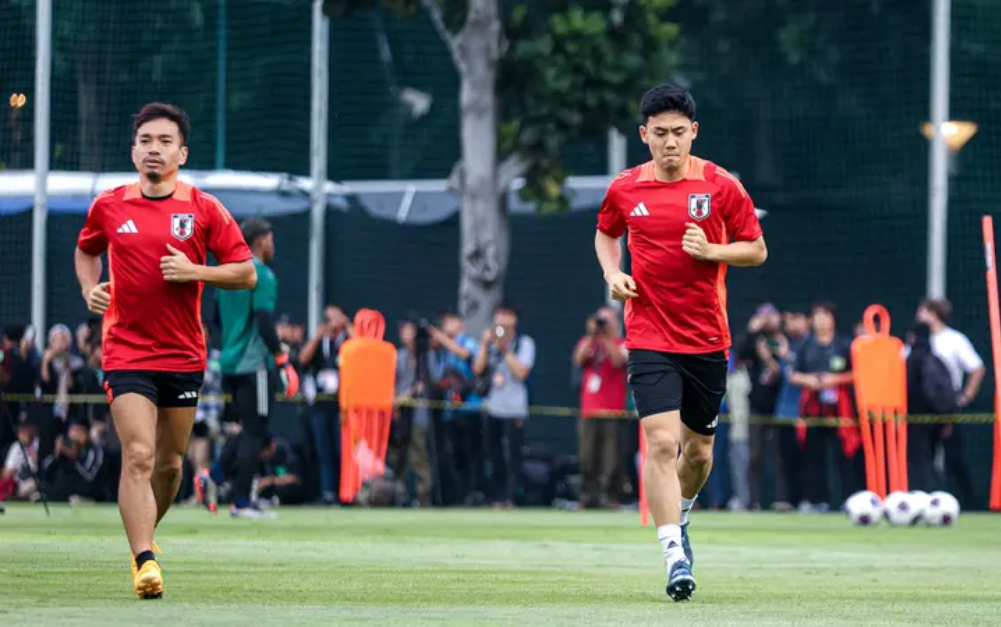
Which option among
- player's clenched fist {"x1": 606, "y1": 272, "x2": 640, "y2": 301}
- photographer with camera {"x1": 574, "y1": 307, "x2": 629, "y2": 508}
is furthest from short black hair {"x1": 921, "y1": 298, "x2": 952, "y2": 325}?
player's clenched fist {"x1": 606, "y1": 272, "x2": 640, "y2": 301}

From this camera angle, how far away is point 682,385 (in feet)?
32.9

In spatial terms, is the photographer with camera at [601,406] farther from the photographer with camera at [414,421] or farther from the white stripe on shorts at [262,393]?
the white stripe on shorts at [262,393]

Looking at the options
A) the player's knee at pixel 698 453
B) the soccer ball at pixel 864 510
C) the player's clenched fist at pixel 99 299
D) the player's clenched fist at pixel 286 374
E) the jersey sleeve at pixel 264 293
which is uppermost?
the jersey sleeve at pixel 264 293

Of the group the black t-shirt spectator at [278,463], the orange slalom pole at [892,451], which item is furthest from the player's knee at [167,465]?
the orange slalom pole at [892,451]

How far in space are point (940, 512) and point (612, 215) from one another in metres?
9.53

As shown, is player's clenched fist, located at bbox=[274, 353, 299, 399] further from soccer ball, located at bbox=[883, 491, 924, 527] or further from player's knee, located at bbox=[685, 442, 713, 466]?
player's knee, located at bbox=[685, 442, 713, 466]

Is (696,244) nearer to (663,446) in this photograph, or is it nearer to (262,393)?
→ (663,446)

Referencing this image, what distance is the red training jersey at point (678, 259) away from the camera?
9.97 m

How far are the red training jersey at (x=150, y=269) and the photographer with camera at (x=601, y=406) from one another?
43.7 feet

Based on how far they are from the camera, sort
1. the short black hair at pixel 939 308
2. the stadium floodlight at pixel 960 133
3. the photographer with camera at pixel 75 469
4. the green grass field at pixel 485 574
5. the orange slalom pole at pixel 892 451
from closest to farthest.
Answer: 1. the green grass field at pixel 485 574
2. the orange slalom pole at pixel 892 451
3. the short black hair at pixel 939 308
4. the photographer with camera at pixel 75 469
5. the stadium floodlight at pixel 960 133

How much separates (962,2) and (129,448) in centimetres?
1809

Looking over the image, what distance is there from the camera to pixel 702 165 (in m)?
10.2

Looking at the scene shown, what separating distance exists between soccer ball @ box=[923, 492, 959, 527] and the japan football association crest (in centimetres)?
1080

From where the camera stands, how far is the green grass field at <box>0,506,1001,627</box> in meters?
8.42
